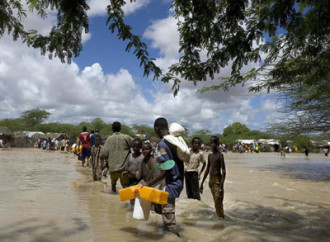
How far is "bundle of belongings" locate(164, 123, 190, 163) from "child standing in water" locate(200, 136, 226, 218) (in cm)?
167

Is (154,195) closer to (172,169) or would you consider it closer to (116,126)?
(172,169)

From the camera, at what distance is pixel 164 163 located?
3561 mm

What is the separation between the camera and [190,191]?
621cm

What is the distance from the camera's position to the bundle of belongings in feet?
11.8

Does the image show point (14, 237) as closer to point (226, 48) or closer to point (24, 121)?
point (226, 48)

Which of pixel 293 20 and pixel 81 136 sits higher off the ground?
pixel 293 20

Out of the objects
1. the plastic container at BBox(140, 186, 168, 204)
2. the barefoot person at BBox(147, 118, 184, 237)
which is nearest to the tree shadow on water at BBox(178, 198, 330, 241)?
the barefoot person at BBox(147, 118, 184, 237)

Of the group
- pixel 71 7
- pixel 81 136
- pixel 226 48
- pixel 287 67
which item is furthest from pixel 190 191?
pixel 81 136

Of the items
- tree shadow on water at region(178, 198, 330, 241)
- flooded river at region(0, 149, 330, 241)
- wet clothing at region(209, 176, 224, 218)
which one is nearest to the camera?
flooded river at region(0, 149, 330, 241)

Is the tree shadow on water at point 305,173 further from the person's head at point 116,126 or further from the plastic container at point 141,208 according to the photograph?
the plastic container at point 141,208

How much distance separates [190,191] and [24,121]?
9466 cm

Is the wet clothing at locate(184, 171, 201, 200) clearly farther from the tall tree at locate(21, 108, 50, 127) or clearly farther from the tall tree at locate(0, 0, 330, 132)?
the tall tree at locate(21, 108, 50, 127)

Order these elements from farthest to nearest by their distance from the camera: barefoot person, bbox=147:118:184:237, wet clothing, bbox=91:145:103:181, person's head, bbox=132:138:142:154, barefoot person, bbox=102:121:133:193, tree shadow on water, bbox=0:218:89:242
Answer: wet clothing, bbox=91:145:103:181 → barefoot person, bbox=102:121:133:193 → person's head, bbox=132:138:142:154 → tree shadow on water, bbox=0:218:89:242 → barefoot person, bbox=147:118:184:237

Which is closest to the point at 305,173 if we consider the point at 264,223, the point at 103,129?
the point at 264,223
